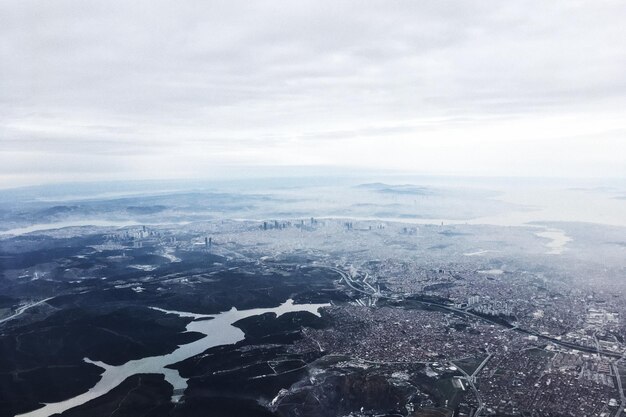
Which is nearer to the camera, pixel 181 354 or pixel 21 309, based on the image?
pixel 181 354

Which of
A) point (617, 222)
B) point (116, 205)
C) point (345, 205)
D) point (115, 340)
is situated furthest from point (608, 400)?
point (116, 205)

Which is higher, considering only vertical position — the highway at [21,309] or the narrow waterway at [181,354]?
the highway at [21,309]

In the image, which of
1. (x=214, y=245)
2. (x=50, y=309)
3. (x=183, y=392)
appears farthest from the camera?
(x=214, y=245)

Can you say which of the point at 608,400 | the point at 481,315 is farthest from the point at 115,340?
the point at 608,400

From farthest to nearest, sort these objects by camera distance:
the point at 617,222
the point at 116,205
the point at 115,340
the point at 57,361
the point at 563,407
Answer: the point at 116,205, the point at 617,222, the point at 115,340, the point at 57,361, the point at 563,407

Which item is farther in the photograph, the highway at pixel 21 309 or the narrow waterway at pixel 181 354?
the highway at pixel 21 309

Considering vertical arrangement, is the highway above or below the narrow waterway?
above

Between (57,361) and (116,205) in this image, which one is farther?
(116,205)

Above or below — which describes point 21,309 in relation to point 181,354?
above

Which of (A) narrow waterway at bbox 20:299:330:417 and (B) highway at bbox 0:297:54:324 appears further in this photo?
(B) highway at bbox 0:297:54:324

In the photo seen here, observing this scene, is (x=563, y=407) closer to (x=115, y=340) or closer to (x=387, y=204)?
(x=115, y=340)
